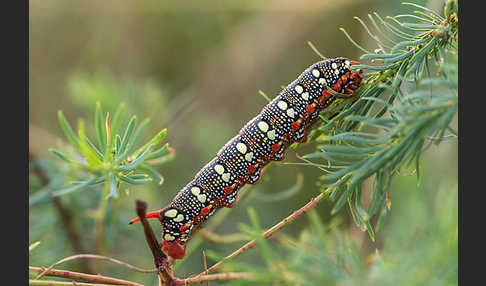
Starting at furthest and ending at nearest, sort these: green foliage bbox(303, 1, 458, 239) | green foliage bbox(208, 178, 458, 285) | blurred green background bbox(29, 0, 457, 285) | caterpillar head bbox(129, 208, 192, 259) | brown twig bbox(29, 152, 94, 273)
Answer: blurred green background bbox(29, 0, 457, 285)
brown twig bbox(29, 152, 94, 273)
caterpillar head bbox(129, 208, 192, 259)
green foliage bbox(303, 1, 458, 239)
green foliage bbox(208, 178, 458, 285)

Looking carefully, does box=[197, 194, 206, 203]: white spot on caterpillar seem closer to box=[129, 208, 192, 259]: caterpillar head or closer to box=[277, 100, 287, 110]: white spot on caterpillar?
box=[129, 208, 192, 259]: caterpillar head

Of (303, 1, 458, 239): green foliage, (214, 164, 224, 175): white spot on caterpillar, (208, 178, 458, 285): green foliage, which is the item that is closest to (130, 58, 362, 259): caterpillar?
(214, 164, 224, 175): white spot on caterpillar

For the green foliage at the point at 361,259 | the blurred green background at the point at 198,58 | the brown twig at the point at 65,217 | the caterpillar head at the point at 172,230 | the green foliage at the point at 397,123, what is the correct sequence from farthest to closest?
the blurred green background at the point at 198,58
the brown twig at the point at 65,217
the caterpillar head at the point at 172,230
the green foliage at the point at 397,123
the green foliage at the point at 361,259

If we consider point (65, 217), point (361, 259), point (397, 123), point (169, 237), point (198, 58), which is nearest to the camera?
point (361, 259)

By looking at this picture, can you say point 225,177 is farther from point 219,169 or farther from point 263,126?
point 263,126

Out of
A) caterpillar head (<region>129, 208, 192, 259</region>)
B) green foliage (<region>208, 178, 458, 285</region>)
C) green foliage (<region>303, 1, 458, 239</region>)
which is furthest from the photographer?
caterpillar head (<region>129, 208, 192, 259</region>)

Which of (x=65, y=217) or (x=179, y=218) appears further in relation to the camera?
(x=65, y=217)

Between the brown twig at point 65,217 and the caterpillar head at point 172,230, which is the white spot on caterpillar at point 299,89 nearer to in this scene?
the caterpillar head at point 172,230

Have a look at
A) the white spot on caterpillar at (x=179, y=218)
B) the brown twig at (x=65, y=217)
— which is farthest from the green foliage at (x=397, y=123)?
the brown twig at (x=65, y=217)

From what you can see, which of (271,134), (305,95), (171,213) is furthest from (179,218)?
(305,95)
